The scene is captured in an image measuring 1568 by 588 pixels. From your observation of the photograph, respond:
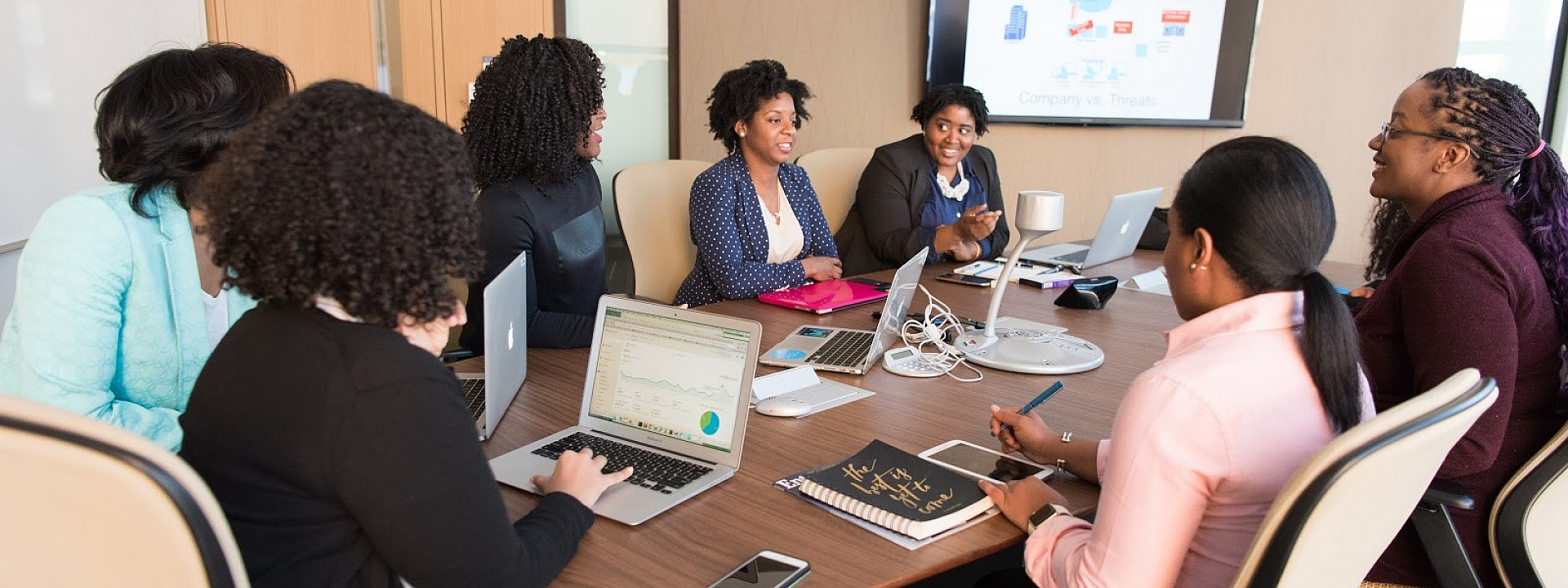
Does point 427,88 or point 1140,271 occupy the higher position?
point 427,88

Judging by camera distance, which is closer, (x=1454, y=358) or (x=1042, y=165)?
(x=1454, y=358)

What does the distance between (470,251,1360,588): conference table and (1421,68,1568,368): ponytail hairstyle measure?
709 mm

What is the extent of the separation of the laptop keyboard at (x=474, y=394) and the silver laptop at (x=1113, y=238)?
6.32ft

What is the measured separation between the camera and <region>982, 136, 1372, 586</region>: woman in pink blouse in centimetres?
114

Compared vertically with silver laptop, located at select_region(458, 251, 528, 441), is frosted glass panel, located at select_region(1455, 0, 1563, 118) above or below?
above

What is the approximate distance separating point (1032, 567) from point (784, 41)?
3782 millimetres

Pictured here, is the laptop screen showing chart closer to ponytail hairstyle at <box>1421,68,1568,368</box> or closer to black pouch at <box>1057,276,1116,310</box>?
ponytail hairstyle at <box>1421,68,1568,368</box>

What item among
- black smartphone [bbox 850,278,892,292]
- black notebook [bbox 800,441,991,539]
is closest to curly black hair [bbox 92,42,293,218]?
black notebook [bbox 800,441,991,539]

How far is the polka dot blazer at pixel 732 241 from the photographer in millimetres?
2729

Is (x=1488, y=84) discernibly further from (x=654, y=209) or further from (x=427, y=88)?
(x=427, y=88)

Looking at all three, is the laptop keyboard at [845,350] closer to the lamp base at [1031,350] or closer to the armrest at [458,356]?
the lamp base at [1031,350]

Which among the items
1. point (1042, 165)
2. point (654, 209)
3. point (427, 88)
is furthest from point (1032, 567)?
point (1042, 165)

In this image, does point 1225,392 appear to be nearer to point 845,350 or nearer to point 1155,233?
point 845,350

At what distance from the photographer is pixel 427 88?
383 cm
